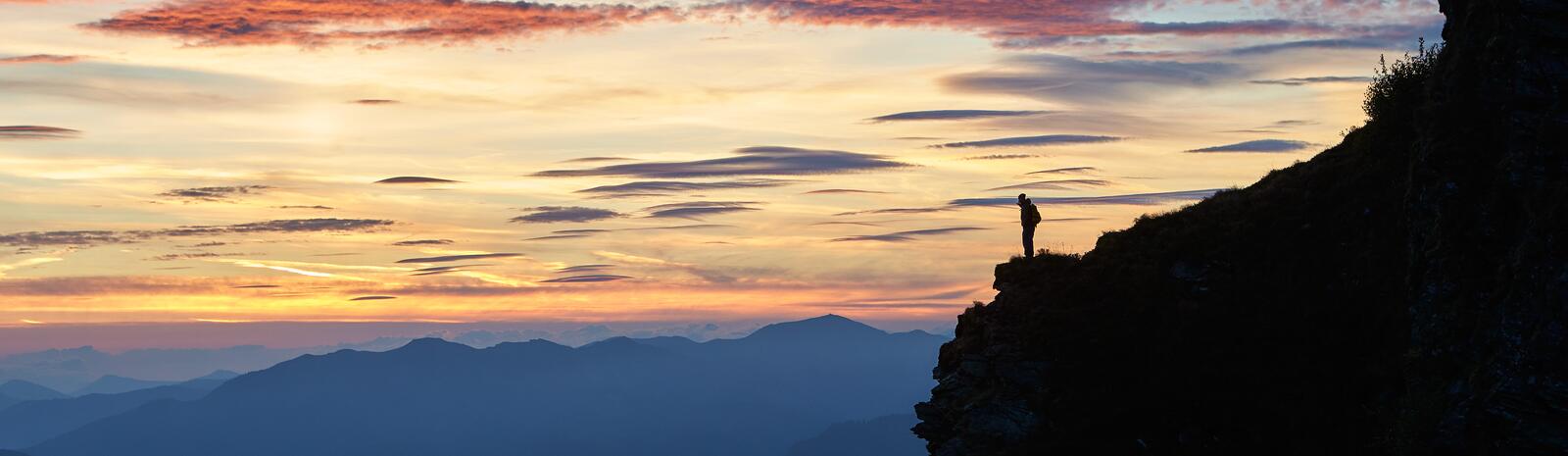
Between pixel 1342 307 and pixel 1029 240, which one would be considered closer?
pixel 1342 307

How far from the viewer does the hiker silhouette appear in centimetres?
5788

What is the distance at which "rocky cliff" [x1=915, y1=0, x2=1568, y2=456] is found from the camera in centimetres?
3519

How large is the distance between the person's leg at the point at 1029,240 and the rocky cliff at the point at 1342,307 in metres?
0.74

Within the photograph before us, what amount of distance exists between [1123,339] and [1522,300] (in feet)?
58.3

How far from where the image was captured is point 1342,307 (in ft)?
156

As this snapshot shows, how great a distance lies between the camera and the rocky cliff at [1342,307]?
35.2 meters

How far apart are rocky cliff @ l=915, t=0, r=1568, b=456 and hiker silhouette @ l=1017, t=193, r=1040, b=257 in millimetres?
957

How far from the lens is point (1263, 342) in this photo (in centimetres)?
4781

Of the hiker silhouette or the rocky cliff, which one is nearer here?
the rocky cliff

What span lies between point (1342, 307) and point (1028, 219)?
15.1 m

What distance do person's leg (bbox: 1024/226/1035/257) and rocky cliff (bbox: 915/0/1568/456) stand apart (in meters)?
0.74

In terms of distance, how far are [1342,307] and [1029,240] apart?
1543 cm

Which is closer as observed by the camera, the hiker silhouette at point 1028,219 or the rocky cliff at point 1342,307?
the rocky cliff at point 1342,307

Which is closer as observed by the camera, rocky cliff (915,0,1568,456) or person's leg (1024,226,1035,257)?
rocky cliff (915,0,1568,456)
